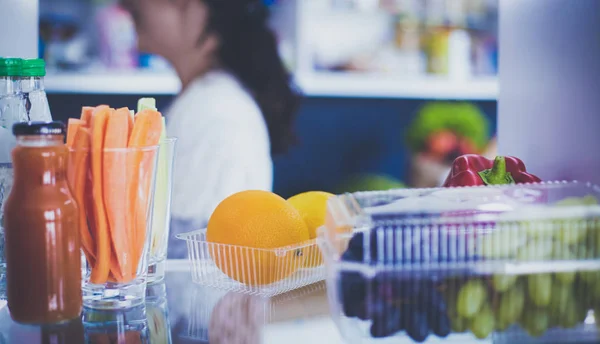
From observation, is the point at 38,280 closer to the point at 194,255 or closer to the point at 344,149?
the point at 194,255

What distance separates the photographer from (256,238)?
2.64 ft

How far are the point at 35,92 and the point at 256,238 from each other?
288 millimetres

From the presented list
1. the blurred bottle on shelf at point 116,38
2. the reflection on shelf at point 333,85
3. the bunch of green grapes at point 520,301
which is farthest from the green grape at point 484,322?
the blurred bottle on shelf at point 116,38

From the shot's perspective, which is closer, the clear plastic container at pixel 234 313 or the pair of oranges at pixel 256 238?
the clear plastic container at pixel 234 313

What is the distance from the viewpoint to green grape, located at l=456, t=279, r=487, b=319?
608mm

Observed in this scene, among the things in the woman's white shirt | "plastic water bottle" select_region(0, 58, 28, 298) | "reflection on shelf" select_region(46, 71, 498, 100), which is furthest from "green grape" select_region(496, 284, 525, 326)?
"reflection on shelf" select_region(46, 71, 498, 100)

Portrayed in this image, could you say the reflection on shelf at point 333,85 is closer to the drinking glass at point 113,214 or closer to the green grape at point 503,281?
the drinking glass at point 113,214

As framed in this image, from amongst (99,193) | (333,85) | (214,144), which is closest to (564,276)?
(99,193)

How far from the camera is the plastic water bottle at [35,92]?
2.53 ft

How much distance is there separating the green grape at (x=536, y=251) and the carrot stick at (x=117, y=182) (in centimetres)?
38

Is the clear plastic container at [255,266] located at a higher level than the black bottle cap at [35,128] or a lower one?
lower

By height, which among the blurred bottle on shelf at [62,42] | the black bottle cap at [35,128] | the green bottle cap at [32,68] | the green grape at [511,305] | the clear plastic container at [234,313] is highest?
the blurred bottle on shelf at [62,42]

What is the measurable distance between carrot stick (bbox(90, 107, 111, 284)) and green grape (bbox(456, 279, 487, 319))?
0.35 meters

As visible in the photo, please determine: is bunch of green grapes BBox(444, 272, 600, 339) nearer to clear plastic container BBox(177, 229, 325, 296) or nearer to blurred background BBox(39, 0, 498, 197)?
clear plastic container BBox(177, 229, 325, 296)
